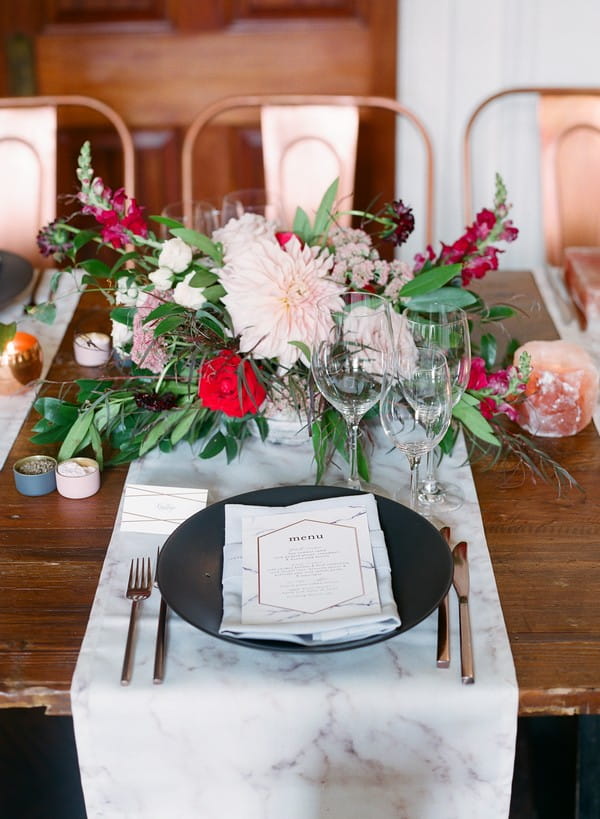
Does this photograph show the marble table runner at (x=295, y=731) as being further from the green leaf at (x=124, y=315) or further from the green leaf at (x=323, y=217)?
the green leaf at (x=323, y=217)

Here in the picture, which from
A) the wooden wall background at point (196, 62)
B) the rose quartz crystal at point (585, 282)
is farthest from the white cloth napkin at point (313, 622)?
the wooden wall background at point (196, 62)

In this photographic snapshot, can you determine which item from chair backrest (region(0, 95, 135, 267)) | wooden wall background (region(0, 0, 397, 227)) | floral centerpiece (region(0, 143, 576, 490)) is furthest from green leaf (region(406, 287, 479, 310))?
wooden wall background (region(0, 0, 397, 227))

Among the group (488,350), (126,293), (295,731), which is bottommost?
(295,731)

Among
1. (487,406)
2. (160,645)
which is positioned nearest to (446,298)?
(487,406)

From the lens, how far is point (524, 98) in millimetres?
2547

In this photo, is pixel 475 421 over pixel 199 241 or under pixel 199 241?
under

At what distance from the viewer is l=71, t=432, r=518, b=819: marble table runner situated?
92 centimetres

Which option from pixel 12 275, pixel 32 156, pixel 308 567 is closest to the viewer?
pixel 308 567

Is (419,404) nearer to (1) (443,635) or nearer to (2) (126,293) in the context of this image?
(1) (443,635)

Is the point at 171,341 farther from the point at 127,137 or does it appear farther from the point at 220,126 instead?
the point at 220,126

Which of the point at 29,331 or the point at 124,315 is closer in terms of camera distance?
the point at 124,315

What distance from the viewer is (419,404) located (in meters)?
1.15

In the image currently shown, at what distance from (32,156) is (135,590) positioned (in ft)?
4.59

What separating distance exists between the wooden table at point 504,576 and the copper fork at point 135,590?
46mm
